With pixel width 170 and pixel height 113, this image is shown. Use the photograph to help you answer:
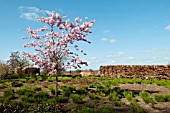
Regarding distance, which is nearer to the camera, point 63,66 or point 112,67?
point 63,66

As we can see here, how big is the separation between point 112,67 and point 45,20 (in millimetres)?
19278

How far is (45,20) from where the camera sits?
38.9 ft

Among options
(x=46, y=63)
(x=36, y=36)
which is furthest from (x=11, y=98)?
(x=36, y=36)

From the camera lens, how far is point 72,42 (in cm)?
1159

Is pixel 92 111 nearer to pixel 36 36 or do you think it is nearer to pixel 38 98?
pixel 38 98

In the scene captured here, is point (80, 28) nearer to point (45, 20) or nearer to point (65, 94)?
point (45, 20)

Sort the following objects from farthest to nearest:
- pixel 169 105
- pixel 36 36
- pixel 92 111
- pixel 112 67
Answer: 1. pixel 112 67
2. pixel 36 36
3. pixel 169 105
4. pixel 92 111

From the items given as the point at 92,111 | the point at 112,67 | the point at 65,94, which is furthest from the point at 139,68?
the point at 92,111

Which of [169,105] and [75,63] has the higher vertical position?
[75,63]

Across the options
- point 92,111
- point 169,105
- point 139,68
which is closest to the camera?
point 92,111

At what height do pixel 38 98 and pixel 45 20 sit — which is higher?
pixel 45 20

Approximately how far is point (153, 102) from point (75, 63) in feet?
12.4

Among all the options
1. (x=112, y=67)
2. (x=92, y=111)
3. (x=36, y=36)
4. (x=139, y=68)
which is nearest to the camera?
(x=92, y=111)

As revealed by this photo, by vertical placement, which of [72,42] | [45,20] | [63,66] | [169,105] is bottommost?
[169,105]
